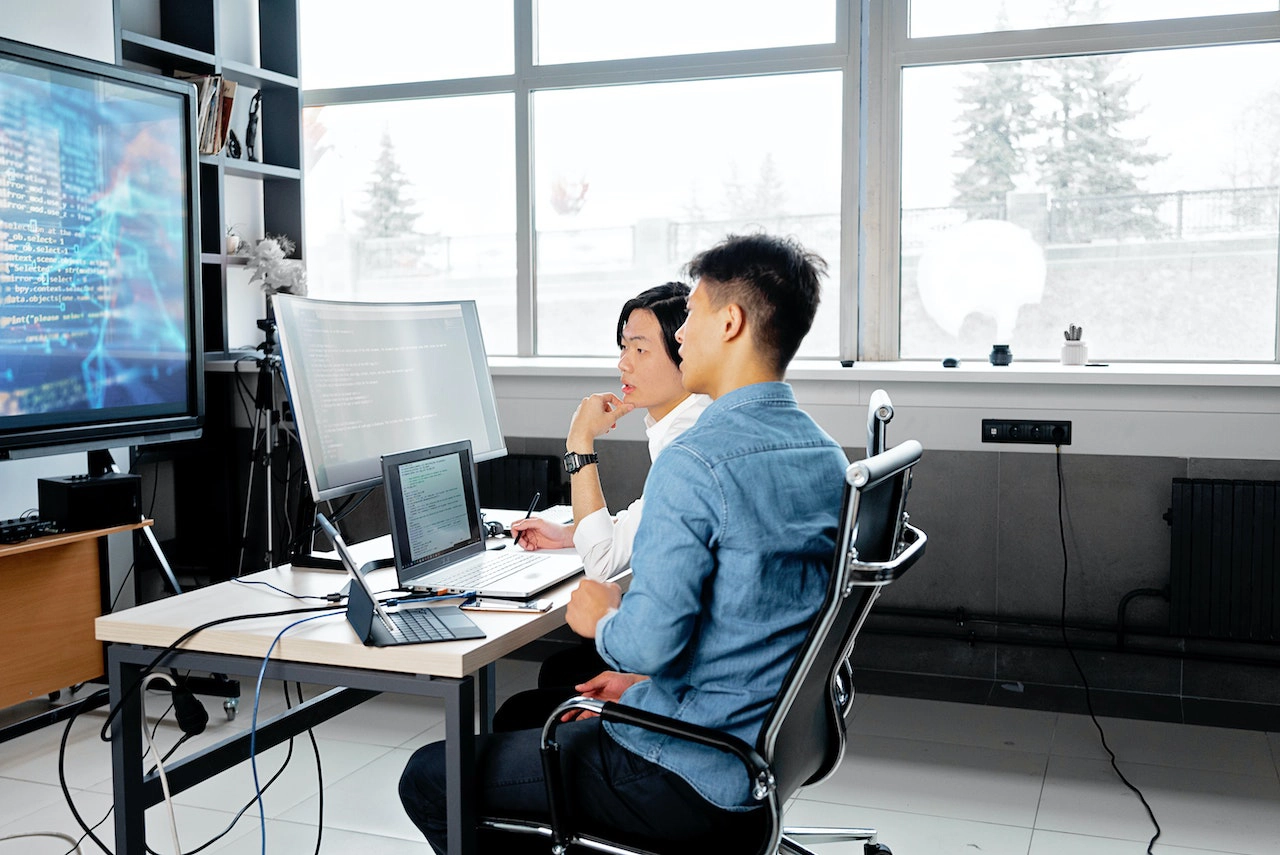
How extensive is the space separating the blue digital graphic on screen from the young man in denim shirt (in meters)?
2.15

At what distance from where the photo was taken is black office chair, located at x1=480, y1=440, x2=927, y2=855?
1.45 metres

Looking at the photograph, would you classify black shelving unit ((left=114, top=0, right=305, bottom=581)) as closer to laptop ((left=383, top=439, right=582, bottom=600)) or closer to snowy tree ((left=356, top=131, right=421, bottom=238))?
snowy tree ((left=356, top=131, right=421, bottom=238))

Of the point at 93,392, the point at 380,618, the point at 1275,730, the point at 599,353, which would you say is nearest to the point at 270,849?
the point at 380,618

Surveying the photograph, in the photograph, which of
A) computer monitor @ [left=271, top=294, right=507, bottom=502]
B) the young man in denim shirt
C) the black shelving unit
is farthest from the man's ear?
the black shelving unit

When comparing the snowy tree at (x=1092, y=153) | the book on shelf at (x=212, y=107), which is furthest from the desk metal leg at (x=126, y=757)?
the snowy tree at (x=1092, y=153)

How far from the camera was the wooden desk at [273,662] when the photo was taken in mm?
1635

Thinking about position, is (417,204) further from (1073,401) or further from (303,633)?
(303,633)

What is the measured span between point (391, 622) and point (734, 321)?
2.29 feet

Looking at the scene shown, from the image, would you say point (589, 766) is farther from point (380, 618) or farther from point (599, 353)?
point (599, 353)

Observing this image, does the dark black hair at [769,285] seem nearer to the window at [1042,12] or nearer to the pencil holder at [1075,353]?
the pencil holder at [1075,353]

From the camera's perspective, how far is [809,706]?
161cm

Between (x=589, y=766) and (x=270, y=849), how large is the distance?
1314mm

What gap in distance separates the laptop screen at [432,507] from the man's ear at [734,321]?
0.69 metres

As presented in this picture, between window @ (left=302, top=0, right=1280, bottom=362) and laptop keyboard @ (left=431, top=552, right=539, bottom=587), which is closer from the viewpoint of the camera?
laptop keyboard @ (left=431, top=552, right=539, bottom=587)
